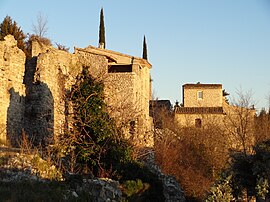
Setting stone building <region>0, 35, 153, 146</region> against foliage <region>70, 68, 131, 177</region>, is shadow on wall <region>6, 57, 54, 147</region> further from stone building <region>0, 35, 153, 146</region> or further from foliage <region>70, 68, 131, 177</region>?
foliage <region>70, 68, 131, 177</region>

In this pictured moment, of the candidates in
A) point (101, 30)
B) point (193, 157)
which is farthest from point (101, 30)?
point (193, 157)

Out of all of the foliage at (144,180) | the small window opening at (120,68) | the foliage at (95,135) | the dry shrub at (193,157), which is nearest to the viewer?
the foliage at (144,180)

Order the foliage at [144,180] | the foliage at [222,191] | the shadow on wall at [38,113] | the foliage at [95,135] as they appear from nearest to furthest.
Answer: the foliage at [222,191], the foliage at [144,180], the foliage at [95,135], the shadow on wall at [38,113]

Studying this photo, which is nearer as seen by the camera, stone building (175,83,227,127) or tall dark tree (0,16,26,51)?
tall dark tree (0,16,26,51)

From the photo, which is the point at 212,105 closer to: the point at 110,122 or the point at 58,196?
the point at 110,122

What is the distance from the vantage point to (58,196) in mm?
11641

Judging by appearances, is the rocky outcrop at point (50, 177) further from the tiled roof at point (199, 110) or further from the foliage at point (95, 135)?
the tiled roof at point (199, 110)

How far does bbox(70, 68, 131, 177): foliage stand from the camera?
1709 centimetres

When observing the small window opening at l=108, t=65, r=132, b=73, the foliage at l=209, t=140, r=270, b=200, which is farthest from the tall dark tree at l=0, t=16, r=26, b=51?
the foliage at l=209, t=140, r=270, b=200

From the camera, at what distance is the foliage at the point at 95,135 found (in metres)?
17.1

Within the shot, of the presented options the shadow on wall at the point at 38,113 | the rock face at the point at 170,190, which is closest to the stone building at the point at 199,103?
the shadow on wall at the point at 38,113

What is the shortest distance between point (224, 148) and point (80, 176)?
16.5 m

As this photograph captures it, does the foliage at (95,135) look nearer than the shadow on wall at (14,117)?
Yes

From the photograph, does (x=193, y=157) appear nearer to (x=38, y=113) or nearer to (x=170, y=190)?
(x=170, y=190)
